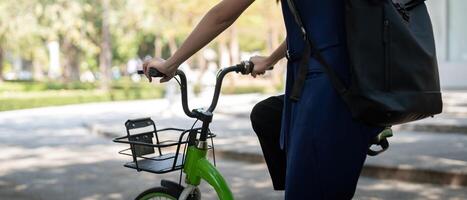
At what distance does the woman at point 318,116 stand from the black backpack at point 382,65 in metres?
0.05

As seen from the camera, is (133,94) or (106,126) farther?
(133,94)

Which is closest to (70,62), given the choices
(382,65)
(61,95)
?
(61,95)

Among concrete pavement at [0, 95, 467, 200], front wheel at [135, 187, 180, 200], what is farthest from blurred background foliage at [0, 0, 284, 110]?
front wheel at [135, 187, 180, 200]

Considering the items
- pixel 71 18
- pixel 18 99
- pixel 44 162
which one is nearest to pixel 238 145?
pixel 44 162

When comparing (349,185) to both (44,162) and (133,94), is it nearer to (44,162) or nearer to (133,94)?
(44,162)

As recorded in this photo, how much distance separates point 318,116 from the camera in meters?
1.99

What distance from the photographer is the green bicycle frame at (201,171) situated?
259 centimetres

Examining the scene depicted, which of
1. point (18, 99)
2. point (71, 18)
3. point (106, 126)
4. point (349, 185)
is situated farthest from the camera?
point (71, 18)

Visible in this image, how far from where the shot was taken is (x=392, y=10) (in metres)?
1.94

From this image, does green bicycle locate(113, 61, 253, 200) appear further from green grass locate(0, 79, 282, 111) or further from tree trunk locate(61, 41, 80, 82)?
tree trunk locate(61, 41, 80, 82)

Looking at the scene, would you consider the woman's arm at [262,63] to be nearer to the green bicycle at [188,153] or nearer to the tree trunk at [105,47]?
the green bicycle at [188,153]

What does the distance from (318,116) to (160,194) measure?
3.45ft

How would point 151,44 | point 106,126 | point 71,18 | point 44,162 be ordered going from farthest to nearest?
1. point 151,44
2. point 71,18
3. point 106,126
4. point 44,162

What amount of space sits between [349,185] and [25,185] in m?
5.04
